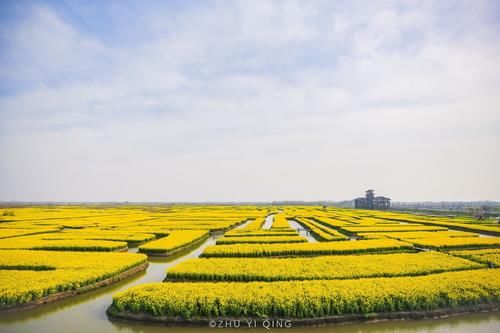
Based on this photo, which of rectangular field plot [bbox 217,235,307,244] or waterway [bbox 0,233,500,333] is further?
rectangular field plot [bbox 217,235,307,244]

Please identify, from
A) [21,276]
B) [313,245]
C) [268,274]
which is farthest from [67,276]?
[313,245]

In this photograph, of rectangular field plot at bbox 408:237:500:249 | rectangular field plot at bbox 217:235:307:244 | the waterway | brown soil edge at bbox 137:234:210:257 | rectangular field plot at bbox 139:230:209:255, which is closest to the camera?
the waterway

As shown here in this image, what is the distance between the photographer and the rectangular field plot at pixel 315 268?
14.8 meters

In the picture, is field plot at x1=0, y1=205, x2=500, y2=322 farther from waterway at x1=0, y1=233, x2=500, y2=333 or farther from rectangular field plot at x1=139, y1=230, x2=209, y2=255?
waterway at x1=0, y1=233, x2=500, y2=333

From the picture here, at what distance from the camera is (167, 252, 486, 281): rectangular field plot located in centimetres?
1477

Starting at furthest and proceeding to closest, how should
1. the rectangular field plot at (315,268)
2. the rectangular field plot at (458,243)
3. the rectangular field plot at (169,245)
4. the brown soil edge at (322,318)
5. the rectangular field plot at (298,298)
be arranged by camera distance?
the rectangular field plot at (458,243)
the rectangular field plot at (169,245)
the rectangular field plot at (315,268)
the rectangular field plot at (298,298)
the brown soil edge at (322,318)

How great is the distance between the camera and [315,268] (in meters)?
15.8

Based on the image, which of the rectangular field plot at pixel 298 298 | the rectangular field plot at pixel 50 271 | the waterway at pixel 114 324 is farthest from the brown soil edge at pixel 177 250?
the rectangular field plot at pixel 298 298

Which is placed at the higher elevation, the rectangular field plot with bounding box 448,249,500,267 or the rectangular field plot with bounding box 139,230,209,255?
the rectangular field plot with bounding box 448,249,500,267

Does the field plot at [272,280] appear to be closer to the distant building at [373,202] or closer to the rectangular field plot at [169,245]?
the rectangular field plot at [169,245]

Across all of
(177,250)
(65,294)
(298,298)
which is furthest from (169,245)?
(298,298)

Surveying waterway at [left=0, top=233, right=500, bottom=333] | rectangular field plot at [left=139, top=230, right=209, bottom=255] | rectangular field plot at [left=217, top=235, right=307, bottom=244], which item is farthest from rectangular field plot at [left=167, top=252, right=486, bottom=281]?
rectangular field plot at [left=217, top=235, right=307, bottom=244]

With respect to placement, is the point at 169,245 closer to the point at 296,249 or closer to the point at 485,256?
the point at 296,249

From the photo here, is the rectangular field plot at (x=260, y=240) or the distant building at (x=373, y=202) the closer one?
the rectangular field plot at (x=260, y=240)
